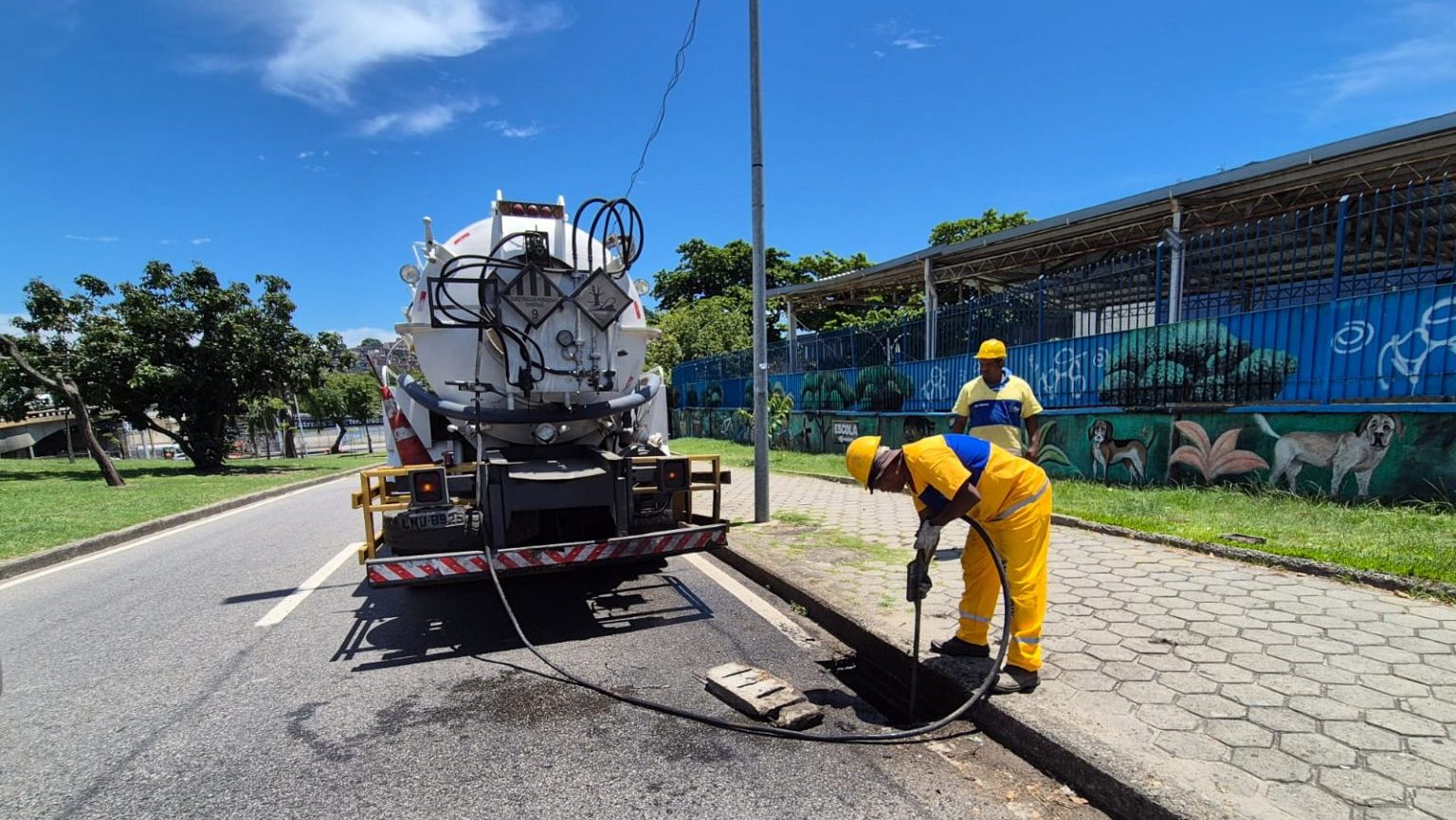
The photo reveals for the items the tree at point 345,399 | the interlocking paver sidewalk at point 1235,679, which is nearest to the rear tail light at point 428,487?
the interlocking paver sidewalk at point 1235,679

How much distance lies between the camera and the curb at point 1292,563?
12.7 ft

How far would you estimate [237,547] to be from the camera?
7676 mm

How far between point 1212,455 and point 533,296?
7.08 metres

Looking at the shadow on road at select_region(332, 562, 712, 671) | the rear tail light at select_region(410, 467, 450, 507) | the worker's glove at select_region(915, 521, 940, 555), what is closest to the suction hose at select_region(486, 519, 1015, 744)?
the worker's glove at select_region(915, 521, 940, 555)

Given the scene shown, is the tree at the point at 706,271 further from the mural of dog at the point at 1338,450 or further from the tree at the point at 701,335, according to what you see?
the mural of dog at the point at 1338,450

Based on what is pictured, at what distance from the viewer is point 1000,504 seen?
308 centimetres

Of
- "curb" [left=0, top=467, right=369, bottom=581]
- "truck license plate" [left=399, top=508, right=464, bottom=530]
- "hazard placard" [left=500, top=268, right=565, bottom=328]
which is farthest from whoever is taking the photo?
"curb" [left=0, top=467, right=369, bottom=581]

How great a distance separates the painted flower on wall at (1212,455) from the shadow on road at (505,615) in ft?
19.1

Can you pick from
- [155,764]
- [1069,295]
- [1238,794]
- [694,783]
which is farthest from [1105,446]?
[155,764]

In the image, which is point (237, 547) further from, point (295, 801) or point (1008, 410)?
point (1008, 410)

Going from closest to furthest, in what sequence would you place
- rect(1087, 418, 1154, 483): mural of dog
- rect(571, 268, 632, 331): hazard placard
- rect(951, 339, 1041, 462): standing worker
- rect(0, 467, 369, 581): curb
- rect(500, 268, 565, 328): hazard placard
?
rect(500, 268, 565, 328): hazard placard
rect(571, 268, 632, 331): hazard placard
rect(951, 339, 1041, 462): standing worker
rect(0, 467, 369, 581): curb
rect(1087, 418, 1154, 483): mural of dog

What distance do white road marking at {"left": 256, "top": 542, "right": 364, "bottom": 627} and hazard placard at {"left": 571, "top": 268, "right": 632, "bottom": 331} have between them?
308cm

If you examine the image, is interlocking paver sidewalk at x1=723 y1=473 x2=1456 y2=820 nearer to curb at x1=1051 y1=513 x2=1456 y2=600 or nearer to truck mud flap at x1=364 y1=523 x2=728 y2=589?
curb at x1=1051 y1=513 x2=1456 y2=600

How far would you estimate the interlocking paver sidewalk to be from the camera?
87.8 inches
